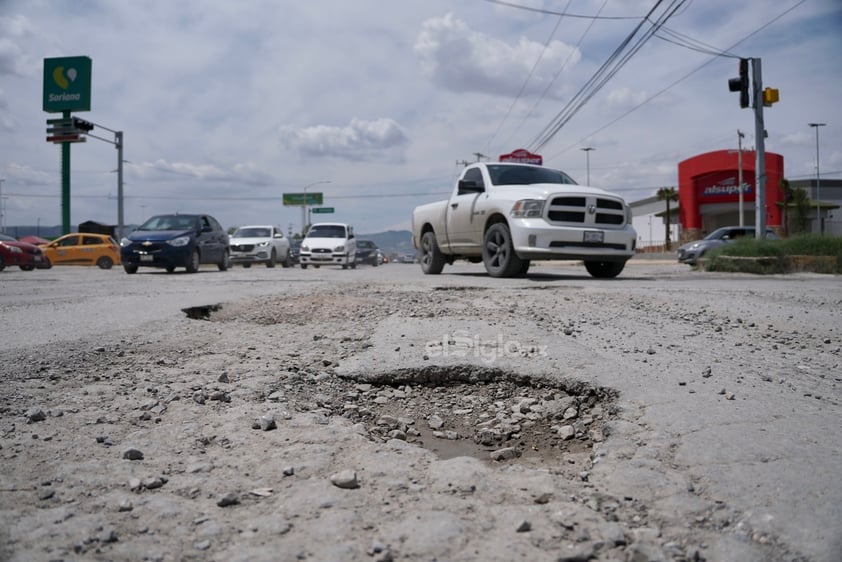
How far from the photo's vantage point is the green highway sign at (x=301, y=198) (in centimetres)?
9431

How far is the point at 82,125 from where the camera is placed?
37812 millimetres

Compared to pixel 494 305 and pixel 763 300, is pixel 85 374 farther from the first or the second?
pixel 763 300

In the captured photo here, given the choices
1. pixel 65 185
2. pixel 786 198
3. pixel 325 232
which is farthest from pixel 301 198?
pixel 325 232

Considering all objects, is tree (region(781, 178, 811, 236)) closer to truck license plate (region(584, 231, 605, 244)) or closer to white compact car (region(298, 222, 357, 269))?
white compact car (region(298, 222, 357, 269))

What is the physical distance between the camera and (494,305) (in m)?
5.88

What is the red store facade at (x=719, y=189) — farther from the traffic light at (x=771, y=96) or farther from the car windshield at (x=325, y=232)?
the traffic light at (x=771, y=96)

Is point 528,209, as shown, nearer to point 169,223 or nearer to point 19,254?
point 169,223

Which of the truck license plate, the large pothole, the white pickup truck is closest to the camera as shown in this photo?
the large pothole

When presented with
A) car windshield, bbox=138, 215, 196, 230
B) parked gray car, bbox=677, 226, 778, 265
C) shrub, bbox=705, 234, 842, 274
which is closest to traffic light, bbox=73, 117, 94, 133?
car windshield, bbox=138, 215, 196, 230

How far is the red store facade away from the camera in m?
42.7

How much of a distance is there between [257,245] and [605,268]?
15.2m

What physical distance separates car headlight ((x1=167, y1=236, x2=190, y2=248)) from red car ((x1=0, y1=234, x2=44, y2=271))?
608 centimetres

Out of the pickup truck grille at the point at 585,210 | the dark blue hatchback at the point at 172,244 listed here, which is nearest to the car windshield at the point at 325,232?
the dark blue hatchback at the point at 172,244

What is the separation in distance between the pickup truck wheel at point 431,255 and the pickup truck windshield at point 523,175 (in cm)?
206
